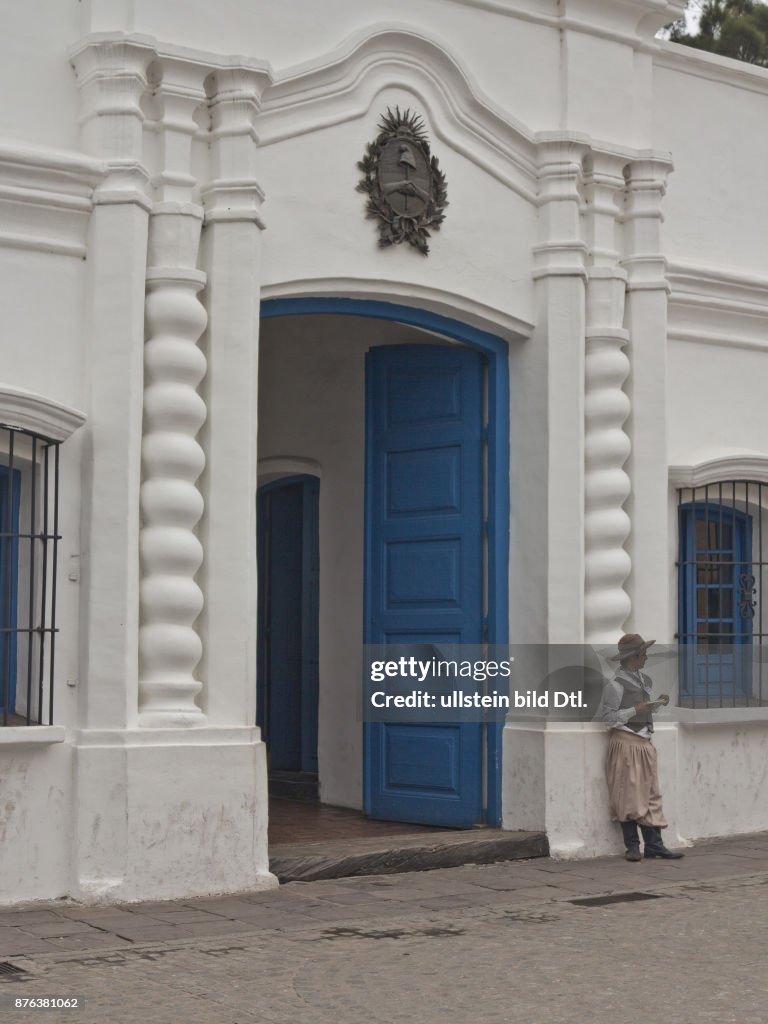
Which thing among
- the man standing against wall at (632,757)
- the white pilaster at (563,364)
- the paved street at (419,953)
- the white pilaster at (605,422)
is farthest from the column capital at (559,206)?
the paved street at (419,953)

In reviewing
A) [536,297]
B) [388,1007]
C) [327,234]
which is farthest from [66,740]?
[536,297]

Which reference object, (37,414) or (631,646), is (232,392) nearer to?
(37,414)

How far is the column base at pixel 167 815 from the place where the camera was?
24.8ft

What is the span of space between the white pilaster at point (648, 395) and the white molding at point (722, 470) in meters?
0.24

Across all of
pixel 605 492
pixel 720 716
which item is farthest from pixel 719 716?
pixel 605 492

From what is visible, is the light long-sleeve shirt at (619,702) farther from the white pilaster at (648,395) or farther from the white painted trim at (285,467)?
the white painted trim at (285,467)

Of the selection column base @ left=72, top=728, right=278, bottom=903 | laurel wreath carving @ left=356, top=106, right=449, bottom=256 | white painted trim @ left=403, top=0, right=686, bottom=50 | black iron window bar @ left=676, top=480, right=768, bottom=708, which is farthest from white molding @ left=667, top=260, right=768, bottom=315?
column base @ left=72, top=728, right=278, bottom=903

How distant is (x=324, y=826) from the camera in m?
9.81

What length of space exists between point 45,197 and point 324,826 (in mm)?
4415

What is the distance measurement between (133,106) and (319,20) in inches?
57.2

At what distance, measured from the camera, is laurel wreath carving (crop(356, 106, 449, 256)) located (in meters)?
8.89

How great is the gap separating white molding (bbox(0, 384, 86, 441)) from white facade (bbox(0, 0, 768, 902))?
0.07ft

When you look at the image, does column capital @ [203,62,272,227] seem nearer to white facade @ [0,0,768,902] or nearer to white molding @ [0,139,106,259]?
white facade @ [0,0,768,902]

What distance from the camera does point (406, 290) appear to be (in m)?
9.02
